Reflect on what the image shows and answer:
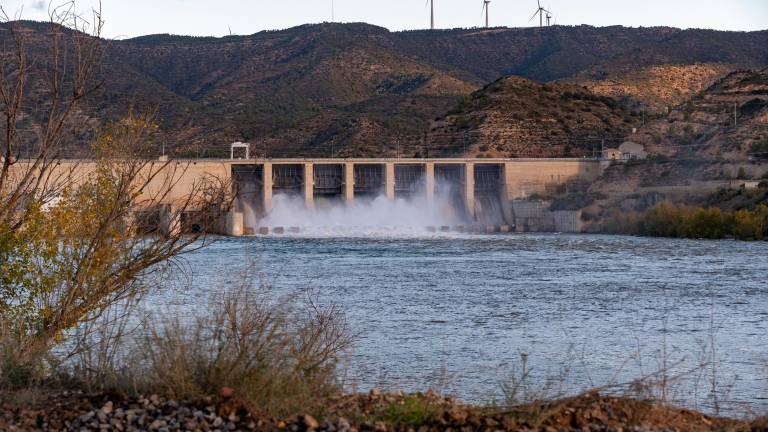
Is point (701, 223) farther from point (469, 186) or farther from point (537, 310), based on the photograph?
point (537, 310)

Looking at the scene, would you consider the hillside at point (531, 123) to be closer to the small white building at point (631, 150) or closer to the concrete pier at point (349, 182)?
the small white building at point (631, 150)

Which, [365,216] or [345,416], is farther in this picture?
[365,216]

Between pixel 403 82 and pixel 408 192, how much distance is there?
192 ft

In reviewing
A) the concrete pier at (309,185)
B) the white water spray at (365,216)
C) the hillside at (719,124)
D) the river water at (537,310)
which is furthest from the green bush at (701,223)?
the concrete pier at (309,185)

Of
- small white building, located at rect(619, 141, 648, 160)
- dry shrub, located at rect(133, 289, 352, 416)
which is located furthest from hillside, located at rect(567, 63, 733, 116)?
dry shrub, located at rect(133, 289, 352, 416)

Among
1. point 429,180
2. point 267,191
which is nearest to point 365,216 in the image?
point 429,180

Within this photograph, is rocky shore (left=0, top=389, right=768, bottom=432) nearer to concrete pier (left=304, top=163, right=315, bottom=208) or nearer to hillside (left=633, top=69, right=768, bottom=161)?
concrete pier (left=304, top=163, right=315, bottom=208)

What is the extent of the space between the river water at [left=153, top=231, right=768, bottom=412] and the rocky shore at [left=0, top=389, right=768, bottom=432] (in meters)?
0.89

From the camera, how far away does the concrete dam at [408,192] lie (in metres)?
76.3

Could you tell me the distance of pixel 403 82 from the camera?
138750mm

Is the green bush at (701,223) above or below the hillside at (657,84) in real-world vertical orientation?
below

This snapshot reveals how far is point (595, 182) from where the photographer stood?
267 ft

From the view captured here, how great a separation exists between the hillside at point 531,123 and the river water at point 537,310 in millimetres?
45302

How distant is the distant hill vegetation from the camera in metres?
103
